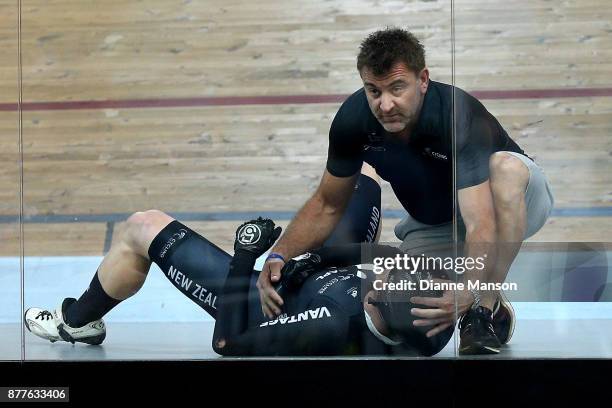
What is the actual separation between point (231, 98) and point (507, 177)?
31.3 inches

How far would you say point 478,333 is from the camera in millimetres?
3039

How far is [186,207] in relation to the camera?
310cm

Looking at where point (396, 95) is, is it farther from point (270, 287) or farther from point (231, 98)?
point (270, 287)

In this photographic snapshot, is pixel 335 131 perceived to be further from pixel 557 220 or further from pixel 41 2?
pixel 41 2

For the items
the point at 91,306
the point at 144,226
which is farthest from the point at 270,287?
the point at 91,306

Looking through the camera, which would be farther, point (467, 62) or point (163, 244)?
point (163, 244)

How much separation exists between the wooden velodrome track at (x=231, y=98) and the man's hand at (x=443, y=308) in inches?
8.5

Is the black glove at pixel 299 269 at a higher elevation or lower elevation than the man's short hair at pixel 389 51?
lower

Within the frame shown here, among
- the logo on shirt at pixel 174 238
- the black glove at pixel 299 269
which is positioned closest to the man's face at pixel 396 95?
the black glove at pixel 299 269

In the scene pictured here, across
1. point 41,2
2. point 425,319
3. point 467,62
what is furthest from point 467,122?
point 41,2

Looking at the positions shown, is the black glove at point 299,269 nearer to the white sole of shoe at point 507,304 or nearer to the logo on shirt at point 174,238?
the logo on shirt at point 174,238

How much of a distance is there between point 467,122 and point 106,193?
104 cm

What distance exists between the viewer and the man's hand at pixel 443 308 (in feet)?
9.97
